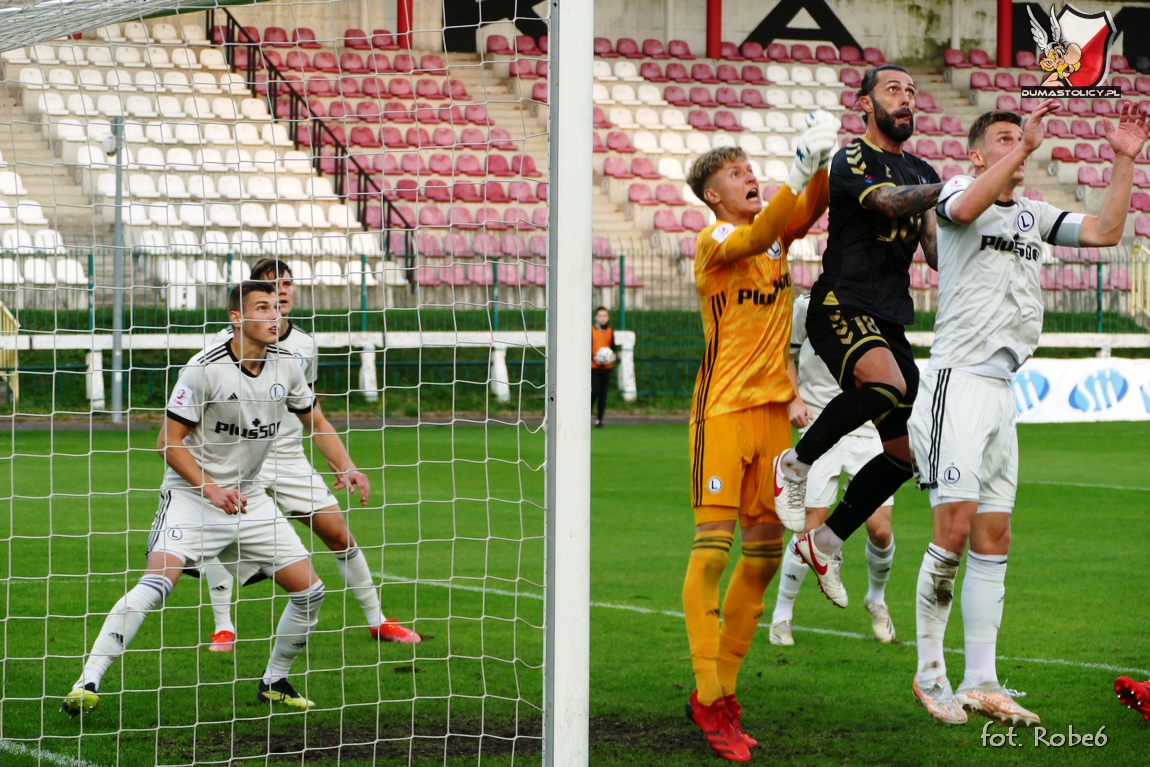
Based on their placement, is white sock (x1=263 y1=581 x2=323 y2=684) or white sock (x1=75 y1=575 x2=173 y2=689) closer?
white sock (x1=75 y1=575 x2=173 y2=689)

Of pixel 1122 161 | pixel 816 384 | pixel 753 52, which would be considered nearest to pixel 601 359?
pixel 816 384

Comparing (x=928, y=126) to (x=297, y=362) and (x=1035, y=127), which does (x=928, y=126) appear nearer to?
(x=297, y=362)

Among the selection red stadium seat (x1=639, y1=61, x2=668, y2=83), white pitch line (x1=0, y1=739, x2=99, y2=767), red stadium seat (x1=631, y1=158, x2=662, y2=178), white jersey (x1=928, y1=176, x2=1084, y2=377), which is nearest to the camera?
white pitch line (x1=0, y1=739, x2=99, y2=767)

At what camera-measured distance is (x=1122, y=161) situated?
4.76 meters

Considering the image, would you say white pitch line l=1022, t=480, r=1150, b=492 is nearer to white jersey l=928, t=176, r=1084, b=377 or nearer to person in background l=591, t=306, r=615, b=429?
person in background l=591, t=306, r=615, b=429

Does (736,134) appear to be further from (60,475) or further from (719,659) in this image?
(719,659)

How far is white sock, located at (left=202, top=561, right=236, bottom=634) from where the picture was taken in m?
6.73

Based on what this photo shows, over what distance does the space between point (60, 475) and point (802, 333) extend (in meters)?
9.90

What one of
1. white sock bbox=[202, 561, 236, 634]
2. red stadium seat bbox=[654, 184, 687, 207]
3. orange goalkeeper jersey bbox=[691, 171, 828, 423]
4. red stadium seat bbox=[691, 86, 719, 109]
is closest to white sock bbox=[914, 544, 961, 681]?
orange goalkeeper jersey bbox=[691, 171, 828, 423]

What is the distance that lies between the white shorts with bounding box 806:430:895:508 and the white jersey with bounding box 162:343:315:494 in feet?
9.09

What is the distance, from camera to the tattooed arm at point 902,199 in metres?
4.73

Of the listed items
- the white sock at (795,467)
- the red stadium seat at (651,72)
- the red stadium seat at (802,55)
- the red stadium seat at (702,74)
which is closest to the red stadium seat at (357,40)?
the white sock at (795,467)

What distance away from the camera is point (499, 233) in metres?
24.3

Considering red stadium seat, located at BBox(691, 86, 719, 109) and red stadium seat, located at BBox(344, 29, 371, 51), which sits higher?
red stadium seat, located at BBox(691, 86, 719, 109)
